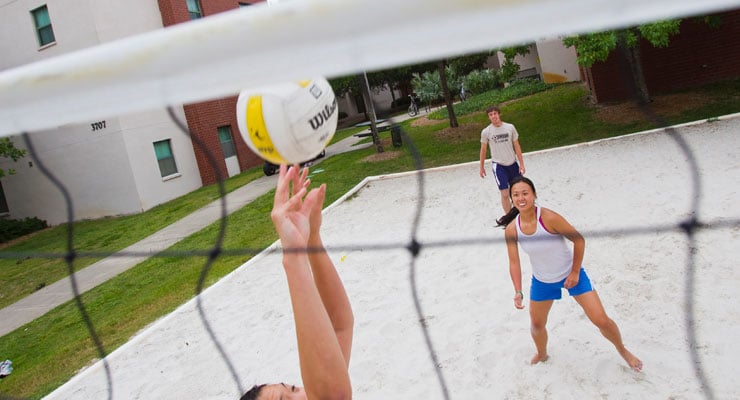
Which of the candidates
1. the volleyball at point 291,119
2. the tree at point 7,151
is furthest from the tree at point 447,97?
the volleyball at point 291,119

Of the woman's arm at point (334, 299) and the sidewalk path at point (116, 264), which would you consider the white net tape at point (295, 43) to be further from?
the sidewalk path at point (116, 264)

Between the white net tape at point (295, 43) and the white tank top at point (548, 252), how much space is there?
6.88ft

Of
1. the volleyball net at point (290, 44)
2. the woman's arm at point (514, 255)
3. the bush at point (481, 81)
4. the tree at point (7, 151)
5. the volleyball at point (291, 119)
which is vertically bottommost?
the woman's arm at point (514, 255)

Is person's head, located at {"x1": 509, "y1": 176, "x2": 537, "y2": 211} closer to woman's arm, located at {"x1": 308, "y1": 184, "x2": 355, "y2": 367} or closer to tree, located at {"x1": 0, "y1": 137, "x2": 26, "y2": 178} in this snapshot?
woman's arm, located at {"x1": 308, "y1": 184, "x2": 355, "y2": 367}

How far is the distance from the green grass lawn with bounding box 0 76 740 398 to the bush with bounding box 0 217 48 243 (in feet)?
1.36

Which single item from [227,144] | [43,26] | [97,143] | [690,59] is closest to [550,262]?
[690,59]

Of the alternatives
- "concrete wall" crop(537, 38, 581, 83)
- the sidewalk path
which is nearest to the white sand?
the sidewalk path

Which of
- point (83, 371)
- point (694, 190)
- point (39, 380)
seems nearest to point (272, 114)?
point (83, 371)

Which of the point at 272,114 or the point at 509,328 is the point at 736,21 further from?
the point at 272,114

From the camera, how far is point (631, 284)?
4113mm

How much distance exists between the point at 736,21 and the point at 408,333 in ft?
28.9

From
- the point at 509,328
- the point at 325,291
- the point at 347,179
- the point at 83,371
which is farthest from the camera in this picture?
the point at 347,179

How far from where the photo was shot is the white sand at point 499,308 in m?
3.25

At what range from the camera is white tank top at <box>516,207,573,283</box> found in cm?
308
